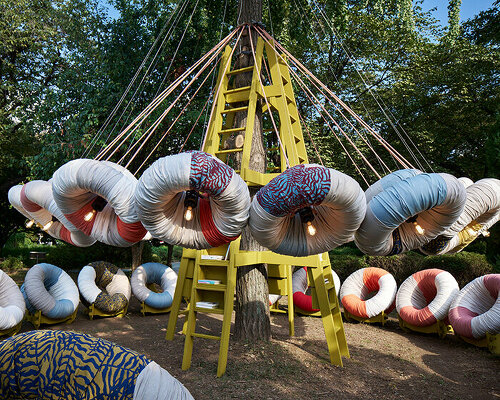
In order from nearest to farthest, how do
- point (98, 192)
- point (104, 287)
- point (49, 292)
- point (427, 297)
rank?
1. point (98, 192)
2. point (49, 292)
3. point (427, 297)
4. point (104, 287)

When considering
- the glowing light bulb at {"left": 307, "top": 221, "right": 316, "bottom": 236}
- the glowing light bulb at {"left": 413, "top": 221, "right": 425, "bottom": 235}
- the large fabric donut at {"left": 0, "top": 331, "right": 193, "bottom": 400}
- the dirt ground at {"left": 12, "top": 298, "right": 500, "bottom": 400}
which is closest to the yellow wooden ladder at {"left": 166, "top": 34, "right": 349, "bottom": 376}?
the dirt ground at {"left": 12, "top": 298, "right": 500, "bottom": 400}

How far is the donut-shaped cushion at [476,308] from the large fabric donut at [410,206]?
13.0ft

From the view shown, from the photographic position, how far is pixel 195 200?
287cm

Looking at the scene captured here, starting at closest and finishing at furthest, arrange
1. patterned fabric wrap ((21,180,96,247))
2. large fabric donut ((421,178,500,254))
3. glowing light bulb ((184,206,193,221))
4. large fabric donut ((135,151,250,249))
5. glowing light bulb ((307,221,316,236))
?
large fabric donut ((135,151,250,249))
glowing light bulb ((307,221,316,236))
glowing light bulb ((184,206,193,221))
large fabric donut ((421,178,500,254))
patterned fabric wrap ((21,180,96,247))

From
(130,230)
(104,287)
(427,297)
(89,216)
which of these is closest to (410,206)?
(130,230)

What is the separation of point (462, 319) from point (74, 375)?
237 inches

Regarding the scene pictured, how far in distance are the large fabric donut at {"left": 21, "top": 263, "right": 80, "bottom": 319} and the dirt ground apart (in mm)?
364

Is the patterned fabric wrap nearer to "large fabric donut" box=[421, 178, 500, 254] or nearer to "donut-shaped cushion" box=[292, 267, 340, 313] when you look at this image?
"large fabric donut" box=[421, 178, 500, 254]

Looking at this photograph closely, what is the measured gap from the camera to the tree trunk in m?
5.34

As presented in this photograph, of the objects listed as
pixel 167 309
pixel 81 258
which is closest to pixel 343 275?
pixel 167 309

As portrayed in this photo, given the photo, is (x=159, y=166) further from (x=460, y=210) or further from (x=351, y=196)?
(x=460, y=210)

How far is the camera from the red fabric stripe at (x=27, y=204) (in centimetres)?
357

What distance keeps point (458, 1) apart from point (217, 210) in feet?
24.2

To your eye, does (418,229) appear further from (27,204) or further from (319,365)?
(27,204)
